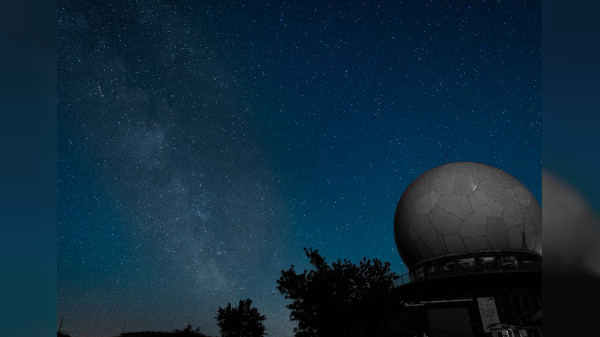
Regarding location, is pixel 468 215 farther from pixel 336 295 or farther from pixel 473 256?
pixel 336 295

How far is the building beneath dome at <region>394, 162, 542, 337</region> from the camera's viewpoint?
74.0 feet

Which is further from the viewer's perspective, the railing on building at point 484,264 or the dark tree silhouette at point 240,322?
the dark tree silhouette at point 240,322

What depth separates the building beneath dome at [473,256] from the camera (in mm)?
22547

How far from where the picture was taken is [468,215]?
23.7 meters

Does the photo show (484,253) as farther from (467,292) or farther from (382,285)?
(382,285)

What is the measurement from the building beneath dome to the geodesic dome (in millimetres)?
61

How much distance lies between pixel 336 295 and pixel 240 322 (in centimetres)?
1622

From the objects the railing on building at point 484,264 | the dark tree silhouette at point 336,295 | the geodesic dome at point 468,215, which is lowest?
the dark tree silhouette at point 336,295

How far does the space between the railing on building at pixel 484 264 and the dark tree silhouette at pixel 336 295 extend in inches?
380

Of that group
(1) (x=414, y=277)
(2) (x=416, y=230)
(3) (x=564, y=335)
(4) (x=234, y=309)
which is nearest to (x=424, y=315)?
(1) (x=414, y=277)

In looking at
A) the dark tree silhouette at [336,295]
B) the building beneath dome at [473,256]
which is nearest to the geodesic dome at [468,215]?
the building beneath dome at [473,256]

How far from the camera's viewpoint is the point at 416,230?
25547mm

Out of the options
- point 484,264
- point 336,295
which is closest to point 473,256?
point 484,264

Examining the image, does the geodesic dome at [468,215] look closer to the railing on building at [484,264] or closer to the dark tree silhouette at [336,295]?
the railing on building at [484,264]
